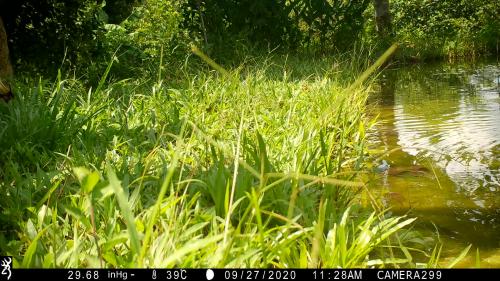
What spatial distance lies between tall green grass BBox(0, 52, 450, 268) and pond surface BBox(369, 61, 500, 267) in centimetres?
19

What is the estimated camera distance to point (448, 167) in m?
2.57

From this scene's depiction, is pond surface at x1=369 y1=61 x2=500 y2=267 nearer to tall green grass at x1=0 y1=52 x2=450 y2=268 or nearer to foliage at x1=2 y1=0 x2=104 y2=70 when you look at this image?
tall green grass at x1=0 y1=52 x2=450 y2=268

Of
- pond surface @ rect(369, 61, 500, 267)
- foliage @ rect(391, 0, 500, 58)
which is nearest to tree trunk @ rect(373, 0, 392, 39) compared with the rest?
foliage @ rect(391, 0, 500, 58)

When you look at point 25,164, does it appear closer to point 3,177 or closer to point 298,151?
point 3,177

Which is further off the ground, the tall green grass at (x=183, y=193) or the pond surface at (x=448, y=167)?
the tall green grass at (x=183, y=193)

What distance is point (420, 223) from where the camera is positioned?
1.93 m

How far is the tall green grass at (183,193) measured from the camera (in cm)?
126

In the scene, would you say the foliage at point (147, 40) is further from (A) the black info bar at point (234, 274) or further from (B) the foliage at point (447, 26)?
(B) the foliage at point (447, 26)

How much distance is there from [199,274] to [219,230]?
1.29 feet

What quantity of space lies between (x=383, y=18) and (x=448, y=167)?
9282mm

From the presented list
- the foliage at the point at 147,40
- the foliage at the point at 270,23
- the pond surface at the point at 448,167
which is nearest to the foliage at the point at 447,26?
the foliage at the point at 270,23

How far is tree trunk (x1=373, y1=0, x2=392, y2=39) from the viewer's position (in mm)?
11062

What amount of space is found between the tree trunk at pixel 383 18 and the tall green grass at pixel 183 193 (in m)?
7.94

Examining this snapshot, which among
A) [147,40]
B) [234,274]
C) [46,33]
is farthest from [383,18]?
[234,274]
